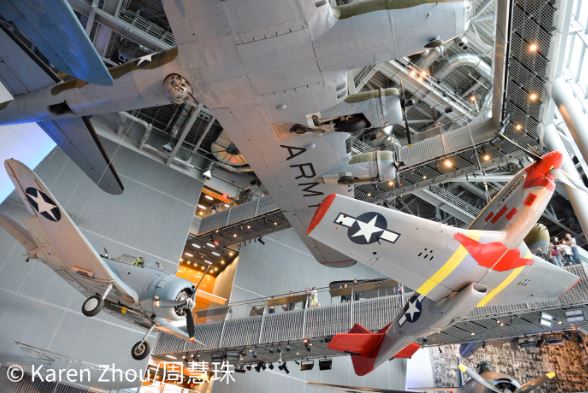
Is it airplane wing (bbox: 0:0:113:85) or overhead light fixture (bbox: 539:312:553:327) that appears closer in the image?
airplane wing (bbox: 0:0:113:85)

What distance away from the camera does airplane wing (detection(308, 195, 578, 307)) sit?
488 cm

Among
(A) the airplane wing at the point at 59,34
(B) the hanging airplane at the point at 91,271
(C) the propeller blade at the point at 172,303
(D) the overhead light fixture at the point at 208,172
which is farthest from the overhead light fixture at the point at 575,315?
(D) the overhead light fixture at the point at 208,172

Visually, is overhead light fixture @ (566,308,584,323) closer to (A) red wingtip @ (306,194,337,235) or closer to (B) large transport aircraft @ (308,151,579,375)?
(B) large transport aircraft @ (308,151,579,375)

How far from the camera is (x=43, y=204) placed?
8016mm

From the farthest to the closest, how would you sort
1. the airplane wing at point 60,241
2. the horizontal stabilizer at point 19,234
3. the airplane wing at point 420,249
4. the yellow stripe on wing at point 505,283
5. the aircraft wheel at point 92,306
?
the horizontal stabilizer at point 19,234
the aircraft wheel at point 92,306
the airplane wing at point 60,241
the yellow stripe on wing at point 505,283
the airplane wing at point 420,249

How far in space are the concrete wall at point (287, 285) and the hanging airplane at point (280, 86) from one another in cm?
1108

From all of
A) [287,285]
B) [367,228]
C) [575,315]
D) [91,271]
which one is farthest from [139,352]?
[287,285]

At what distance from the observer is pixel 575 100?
9.66 m

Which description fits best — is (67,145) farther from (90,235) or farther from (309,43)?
(309,43)

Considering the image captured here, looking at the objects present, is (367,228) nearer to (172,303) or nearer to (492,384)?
(172,303)

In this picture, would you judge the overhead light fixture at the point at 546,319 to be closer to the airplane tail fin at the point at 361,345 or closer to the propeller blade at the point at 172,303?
the airplane tail fin at the point at 361,345

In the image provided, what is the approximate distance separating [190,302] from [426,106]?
14.8m

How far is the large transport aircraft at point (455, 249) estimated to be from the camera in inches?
195

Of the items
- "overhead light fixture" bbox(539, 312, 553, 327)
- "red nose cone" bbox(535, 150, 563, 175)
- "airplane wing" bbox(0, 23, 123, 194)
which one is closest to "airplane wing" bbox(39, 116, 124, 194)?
"airplane wing" bbox(0, 23, 123, 194)
